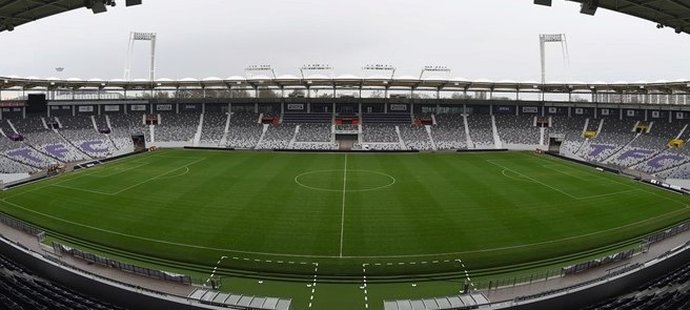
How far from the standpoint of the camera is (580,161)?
53.5 meters

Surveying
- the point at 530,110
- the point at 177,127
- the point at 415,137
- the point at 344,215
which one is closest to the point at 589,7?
the point at 344,215

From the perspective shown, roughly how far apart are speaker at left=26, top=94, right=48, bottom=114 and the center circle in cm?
4498

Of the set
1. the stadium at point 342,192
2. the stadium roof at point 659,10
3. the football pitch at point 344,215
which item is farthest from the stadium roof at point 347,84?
the stadium roof at point 659,10

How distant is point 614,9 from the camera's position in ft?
44.0

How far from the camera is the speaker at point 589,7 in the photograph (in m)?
12.6

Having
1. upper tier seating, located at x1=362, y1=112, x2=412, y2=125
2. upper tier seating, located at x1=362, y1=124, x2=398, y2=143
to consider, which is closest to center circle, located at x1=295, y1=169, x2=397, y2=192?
upper tier seating, located at x1=362, y1=124, x2=398, y2=143

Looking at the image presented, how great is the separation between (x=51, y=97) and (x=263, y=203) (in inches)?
2140

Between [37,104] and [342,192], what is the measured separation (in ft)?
173

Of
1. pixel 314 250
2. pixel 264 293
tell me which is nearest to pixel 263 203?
pixel 314 250

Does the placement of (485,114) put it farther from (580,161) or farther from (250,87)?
(250,87)

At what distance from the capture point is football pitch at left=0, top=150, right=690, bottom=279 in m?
22.4

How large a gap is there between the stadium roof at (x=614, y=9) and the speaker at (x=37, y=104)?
58051 millimetres

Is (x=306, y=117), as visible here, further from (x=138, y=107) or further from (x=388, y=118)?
(x=138, y=107)

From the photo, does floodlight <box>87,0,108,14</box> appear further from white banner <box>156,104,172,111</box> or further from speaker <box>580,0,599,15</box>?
white banner <box>156,104,172,111</box>
